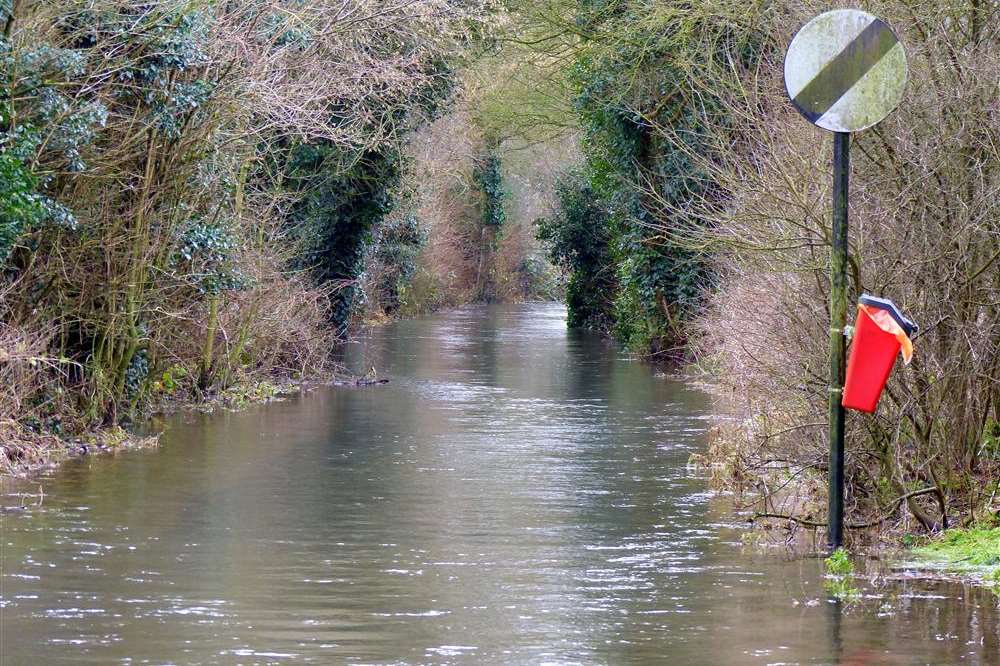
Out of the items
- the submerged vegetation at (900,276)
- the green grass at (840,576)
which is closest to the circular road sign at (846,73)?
the submerged vegetation at (900,276)

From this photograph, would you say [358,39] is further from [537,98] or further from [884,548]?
[537,98]

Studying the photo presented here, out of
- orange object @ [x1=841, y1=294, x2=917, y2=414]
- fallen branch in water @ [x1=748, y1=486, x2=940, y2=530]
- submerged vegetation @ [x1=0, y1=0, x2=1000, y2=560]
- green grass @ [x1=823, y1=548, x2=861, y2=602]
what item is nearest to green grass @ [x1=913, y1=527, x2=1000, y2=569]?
submerged vegetation @ [x1=0, y1=0, x2=1000, y2=560]

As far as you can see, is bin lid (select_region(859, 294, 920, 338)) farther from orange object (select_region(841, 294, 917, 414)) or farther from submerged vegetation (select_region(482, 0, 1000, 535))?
submerged vegetation (select_region(482, 0, 1000, 535))

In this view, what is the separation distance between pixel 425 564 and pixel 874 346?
3.41 m

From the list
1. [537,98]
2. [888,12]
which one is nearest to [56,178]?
[888,12]

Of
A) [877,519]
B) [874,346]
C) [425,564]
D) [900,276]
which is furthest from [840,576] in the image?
[425,564]

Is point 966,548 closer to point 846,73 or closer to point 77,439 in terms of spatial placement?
point 846,73

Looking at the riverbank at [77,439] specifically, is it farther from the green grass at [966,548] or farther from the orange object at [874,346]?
the orange object at [874,346]

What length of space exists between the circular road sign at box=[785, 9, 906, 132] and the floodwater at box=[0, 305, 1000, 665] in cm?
276

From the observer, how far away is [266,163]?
2764 centimetres

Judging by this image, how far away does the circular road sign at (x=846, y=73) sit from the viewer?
8812 millimetres

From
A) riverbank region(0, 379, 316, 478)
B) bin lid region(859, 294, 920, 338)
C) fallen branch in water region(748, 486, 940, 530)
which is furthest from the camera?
riverbank region(0, 379, 316, 478)

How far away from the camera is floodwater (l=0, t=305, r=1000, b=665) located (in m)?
7.54

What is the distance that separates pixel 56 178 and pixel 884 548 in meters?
10.5
